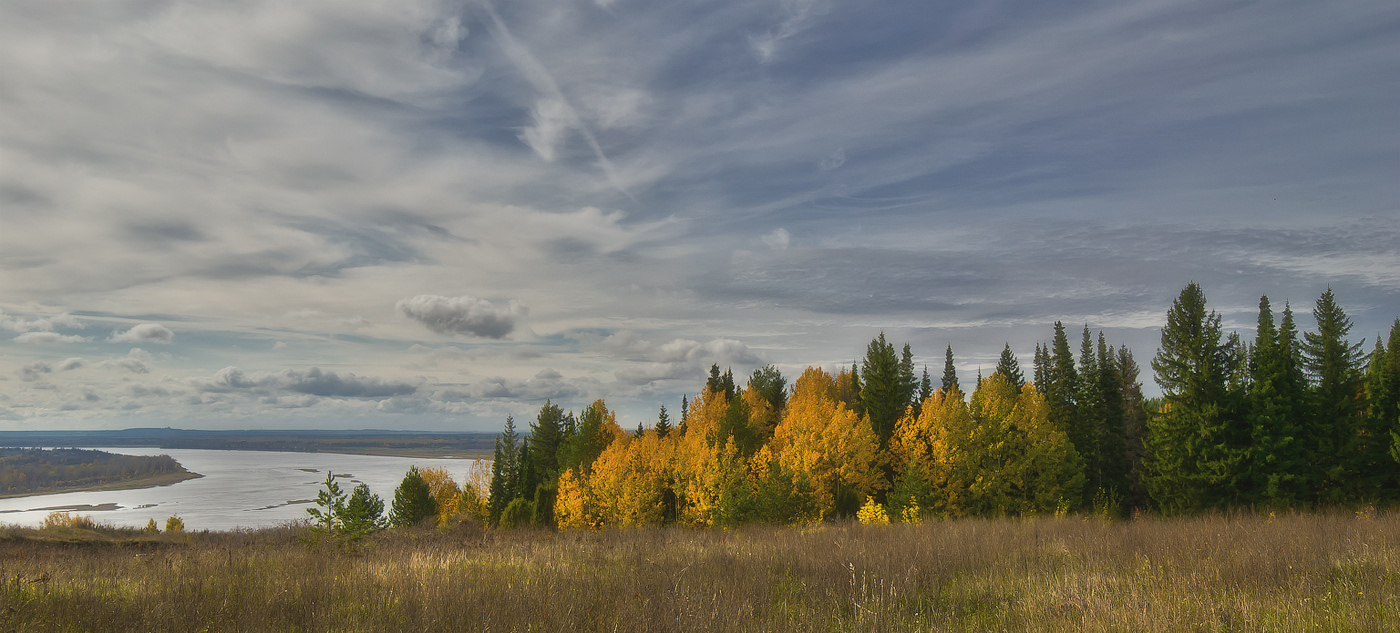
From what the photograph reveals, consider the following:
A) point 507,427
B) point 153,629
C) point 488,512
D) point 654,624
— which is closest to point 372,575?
point 153,629

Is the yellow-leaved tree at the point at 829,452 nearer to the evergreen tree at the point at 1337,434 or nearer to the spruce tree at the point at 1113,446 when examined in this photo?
the spruce tree at the point at 1113,446

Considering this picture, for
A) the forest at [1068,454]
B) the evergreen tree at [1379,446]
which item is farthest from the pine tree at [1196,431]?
the evergreen tree at [1379,446]

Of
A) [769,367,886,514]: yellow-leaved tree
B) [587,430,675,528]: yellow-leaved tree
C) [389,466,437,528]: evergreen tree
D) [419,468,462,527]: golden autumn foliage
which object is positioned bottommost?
[419,468,462,527]: golden autumn foliage

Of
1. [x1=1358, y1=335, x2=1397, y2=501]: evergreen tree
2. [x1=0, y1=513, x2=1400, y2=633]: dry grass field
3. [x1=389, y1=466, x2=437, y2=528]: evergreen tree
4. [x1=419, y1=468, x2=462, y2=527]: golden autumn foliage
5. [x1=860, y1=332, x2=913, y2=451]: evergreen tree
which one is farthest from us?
[x1=419, y1=468, x2=462, y2=527]: golden autumn foliage

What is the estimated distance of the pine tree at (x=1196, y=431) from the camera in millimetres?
37938

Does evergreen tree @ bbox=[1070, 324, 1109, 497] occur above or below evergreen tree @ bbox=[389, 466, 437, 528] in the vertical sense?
above

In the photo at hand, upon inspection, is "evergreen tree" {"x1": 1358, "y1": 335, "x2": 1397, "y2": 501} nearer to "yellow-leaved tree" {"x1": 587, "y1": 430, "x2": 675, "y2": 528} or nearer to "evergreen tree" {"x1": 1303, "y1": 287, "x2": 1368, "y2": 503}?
"evergreen tree" {"x1": 1303, "y1": 287, "x2": 1368, "y2": 503}

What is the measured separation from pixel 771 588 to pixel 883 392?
56.6 m

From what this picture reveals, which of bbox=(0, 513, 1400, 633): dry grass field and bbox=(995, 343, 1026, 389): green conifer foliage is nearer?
bbox=(0, 513, 1400, 633): dry grass field

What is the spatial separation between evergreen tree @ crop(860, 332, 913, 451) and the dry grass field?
161 feet

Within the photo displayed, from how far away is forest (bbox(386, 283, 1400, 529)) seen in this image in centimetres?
3656

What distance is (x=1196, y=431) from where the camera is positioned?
39000 mm

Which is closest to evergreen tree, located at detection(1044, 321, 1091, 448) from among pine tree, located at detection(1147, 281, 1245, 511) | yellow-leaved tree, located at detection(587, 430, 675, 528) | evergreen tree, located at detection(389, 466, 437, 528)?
pine tree, located at detection(1147, 281, 1245, 511)

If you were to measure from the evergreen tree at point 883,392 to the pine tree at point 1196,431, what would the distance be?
2242 cm
